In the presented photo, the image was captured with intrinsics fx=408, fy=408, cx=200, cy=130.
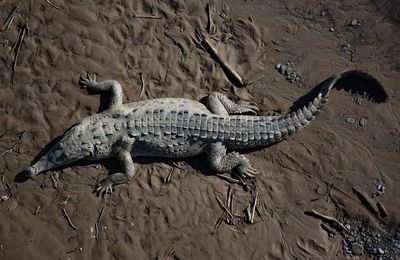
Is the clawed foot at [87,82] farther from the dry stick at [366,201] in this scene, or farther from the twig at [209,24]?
the dry stick at [366,201]

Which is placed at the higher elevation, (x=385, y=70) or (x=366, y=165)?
(x=385, y=70)

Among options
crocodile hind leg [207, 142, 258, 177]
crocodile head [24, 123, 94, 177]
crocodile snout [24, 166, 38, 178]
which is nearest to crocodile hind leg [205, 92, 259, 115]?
→ crocodile hind leg [207, 142, 258, 177]

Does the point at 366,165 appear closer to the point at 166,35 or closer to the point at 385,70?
the point at 385,70

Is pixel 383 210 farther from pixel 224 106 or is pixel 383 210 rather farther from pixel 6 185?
pixel 6 185

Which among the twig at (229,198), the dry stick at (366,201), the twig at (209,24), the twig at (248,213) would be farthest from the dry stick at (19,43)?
the dry stick at (366,201)

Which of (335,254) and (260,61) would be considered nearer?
(335,254)

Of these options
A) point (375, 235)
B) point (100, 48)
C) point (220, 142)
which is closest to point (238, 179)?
point (220, 142)

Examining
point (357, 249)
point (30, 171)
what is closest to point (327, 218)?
point (357, 249)
